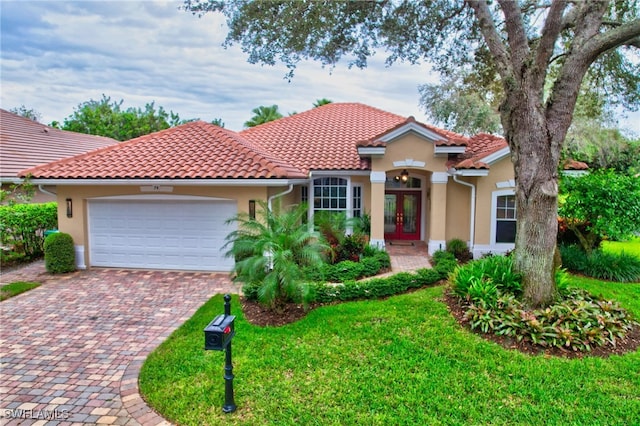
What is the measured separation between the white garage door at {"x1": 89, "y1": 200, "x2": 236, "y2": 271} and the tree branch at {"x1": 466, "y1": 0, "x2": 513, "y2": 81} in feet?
25.4

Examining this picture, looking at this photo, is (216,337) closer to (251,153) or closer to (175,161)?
(251,153)

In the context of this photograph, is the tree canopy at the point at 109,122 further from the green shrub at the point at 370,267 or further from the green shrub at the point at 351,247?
the green shrub at the point at 370,267

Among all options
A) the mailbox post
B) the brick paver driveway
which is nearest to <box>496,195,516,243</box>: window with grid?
the brick paver driveway

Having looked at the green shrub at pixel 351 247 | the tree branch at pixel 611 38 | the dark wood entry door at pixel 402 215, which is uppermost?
the tree branch at pixel 611 38

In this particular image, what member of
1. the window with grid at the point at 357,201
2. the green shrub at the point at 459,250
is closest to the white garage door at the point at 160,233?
the window with grid at the point at 357,201

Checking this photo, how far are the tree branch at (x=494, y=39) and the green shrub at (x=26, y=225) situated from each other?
14.3m

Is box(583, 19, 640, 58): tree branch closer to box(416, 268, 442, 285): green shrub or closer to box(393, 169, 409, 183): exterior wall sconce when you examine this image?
box(416, 268, 442, 285): green shrub

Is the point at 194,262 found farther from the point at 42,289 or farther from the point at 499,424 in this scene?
the point at 499,424

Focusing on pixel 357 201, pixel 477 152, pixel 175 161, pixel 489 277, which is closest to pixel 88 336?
pixel 175 161

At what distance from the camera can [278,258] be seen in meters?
7.21

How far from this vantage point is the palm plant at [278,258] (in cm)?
715

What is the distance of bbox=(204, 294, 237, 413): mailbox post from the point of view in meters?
4.29

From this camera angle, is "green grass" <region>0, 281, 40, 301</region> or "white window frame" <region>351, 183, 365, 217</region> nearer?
"green grass" <region>0, 281, 40, 301</region>

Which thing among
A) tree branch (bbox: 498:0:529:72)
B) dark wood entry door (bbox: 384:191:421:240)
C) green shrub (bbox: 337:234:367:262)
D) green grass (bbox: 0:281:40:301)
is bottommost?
green grass (bbox: 0:281:40:301)
